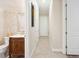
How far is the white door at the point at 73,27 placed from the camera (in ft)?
16.9

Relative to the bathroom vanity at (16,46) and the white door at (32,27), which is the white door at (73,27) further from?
the bathroom vanity at (16,46)

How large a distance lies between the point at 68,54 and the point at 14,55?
2.24m

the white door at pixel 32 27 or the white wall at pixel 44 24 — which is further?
the white wall at pixel 44 24

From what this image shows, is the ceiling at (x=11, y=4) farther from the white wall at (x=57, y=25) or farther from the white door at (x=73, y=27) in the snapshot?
the white door at (x=73, y=27)

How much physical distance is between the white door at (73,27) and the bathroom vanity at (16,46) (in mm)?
2027

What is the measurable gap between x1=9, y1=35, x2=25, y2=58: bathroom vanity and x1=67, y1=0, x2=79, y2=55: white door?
2027mm

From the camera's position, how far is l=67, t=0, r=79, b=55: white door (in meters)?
5.16

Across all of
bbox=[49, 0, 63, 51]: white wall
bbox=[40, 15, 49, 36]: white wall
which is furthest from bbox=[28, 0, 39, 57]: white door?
bbox=[40, 15, 49, 36]: white wall

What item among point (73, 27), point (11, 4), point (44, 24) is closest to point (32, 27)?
point (11, 4)

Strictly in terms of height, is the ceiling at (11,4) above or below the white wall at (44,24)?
above

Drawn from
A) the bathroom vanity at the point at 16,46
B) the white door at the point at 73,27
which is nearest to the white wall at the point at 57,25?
the white door at the point at 73,27

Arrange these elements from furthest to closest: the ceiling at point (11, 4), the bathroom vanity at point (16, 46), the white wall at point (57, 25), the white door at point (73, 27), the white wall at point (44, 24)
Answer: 1. the white wall at point (44, 24)
2. the white wall at point (57, 25)
3. the white door at point (73, 27)
4. the ceiling at point (11, 4)
5. the bathroom vanity at point (16, 46)

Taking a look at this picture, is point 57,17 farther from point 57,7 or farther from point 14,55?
point 14,55

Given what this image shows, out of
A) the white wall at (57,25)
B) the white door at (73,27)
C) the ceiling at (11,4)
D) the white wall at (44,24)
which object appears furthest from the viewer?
the white wall at (44,24)
